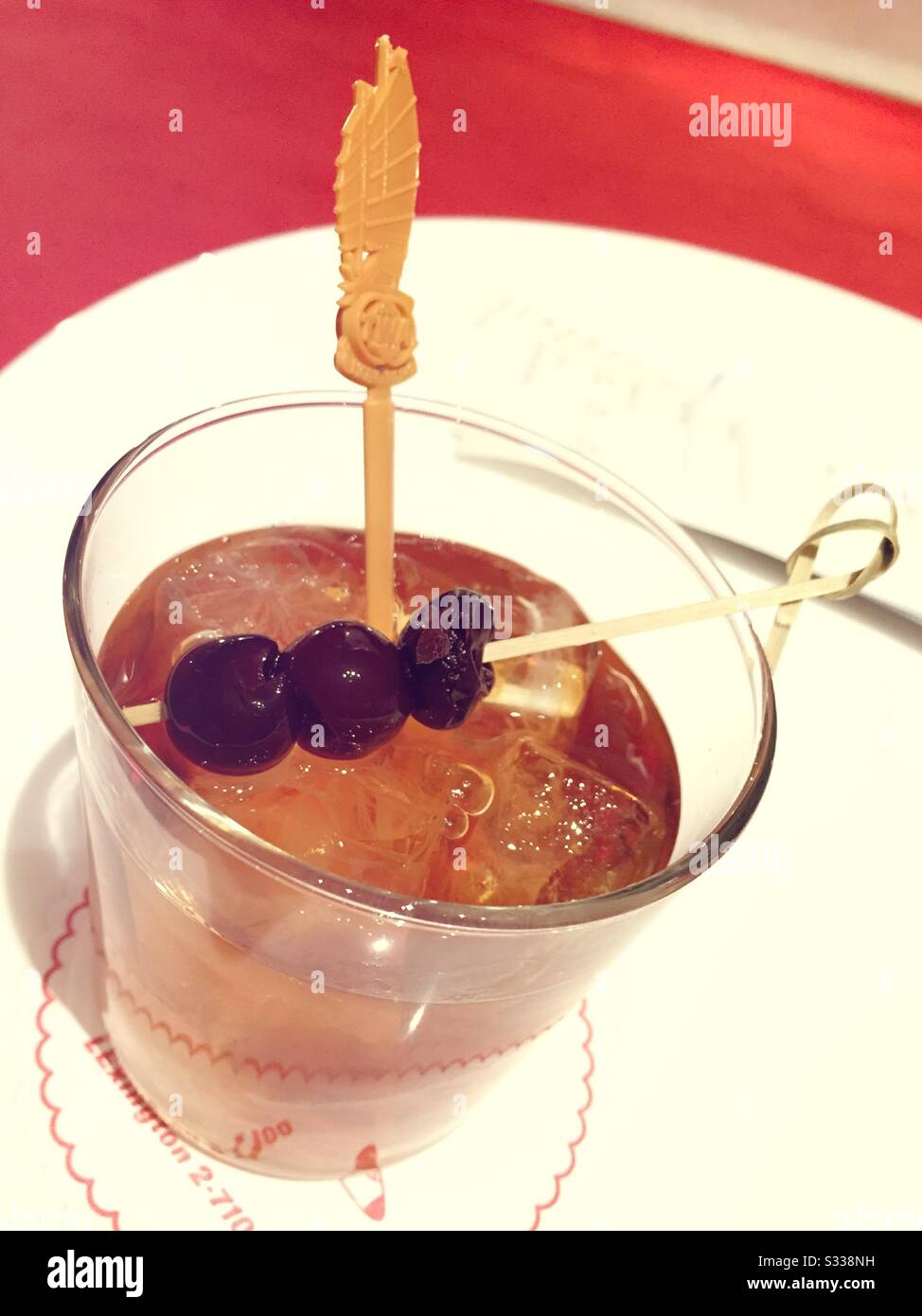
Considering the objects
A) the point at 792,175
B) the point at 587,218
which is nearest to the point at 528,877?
the point at 587,218

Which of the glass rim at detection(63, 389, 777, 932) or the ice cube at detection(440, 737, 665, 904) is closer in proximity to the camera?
the glass rim at detection(63, 389, 777, 932)

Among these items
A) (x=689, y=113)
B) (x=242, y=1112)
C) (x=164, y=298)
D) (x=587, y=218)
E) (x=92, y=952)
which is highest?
(x=689, y=113)

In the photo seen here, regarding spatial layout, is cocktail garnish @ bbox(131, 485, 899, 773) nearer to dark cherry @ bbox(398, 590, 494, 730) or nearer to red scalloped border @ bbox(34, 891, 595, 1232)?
dark cherry @ bbox(398, 590, 494, 730)

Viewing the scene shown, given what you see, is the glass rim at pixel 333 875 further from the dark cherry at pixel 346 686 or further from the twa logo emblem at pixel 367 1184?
the twa logo emblem at pixel 367 1184

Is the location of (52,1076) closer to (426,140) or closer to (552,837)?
(552,837)

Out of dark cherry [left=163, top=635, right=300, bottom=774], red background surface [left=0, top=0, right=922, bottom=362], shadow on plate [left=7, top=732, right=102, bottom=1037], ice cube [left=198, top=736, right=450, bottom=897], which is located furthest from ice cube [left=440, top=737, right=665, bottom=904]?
red background surface [left=0, top=0, right=922, bottom=362]

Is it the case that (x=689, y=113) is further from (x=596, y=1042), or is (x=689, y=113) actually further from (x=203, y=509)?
(x=596, y=1042)

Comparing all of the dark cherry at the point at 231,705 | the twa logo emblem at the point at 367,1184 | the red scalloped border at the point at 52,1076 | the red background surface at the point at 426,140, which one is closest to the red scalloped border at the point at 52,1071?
the red scalloped border at the point at 52,1076
